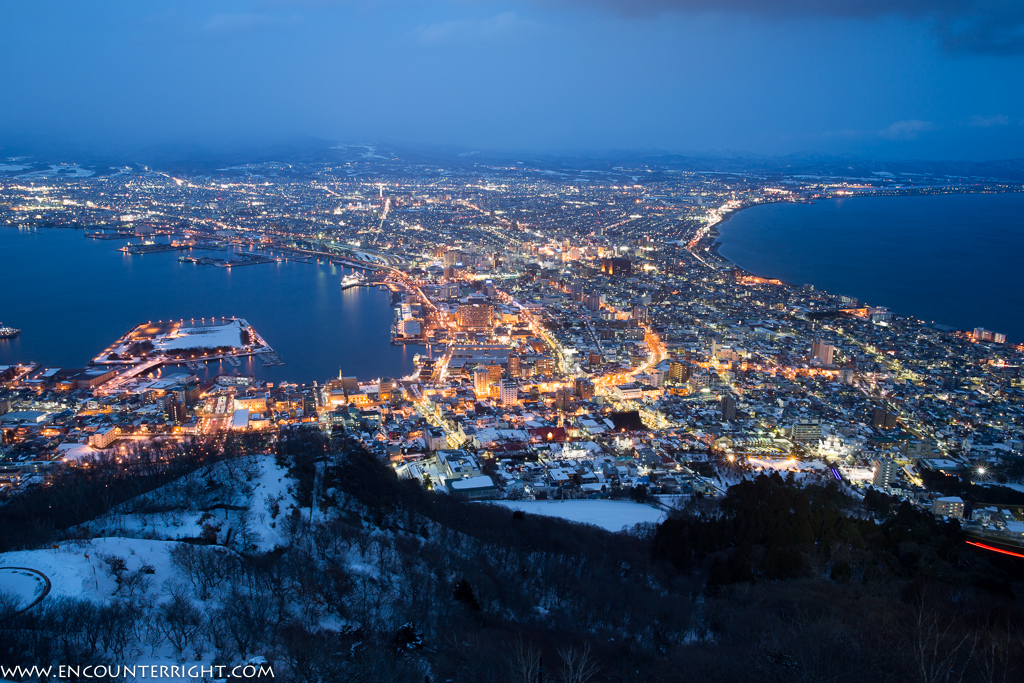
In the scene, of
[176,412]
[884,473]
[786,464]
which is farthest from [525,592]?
[176,412]

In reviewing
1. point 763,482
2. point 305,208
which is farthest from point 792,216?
point 763,482

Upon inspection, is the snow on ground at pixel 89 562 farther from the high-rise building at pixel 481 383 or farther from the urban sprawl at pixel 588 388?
the high-rise building at pixel 481 383

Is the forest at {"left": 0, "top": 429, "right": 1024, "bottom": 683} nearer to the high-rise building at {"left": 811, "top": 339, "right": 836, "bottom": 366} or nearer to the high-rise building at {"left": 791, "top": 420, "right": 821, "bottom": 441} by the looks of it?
the high-rise building at {"left": 791, "top": 420, "right": 821, "bottom": 441}

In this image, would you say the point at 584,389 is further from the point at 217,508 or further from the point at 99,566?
the point at 99,566

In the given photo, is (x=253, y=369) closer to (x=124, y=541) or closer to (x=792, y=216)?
(x=124, y=541)

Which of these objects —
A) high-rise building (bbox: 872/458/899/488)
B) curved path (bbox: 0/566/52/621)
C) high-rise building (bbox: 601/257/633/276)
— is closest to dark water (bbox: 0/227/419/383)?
high-rise building (bbox: 601/257/633/276)
